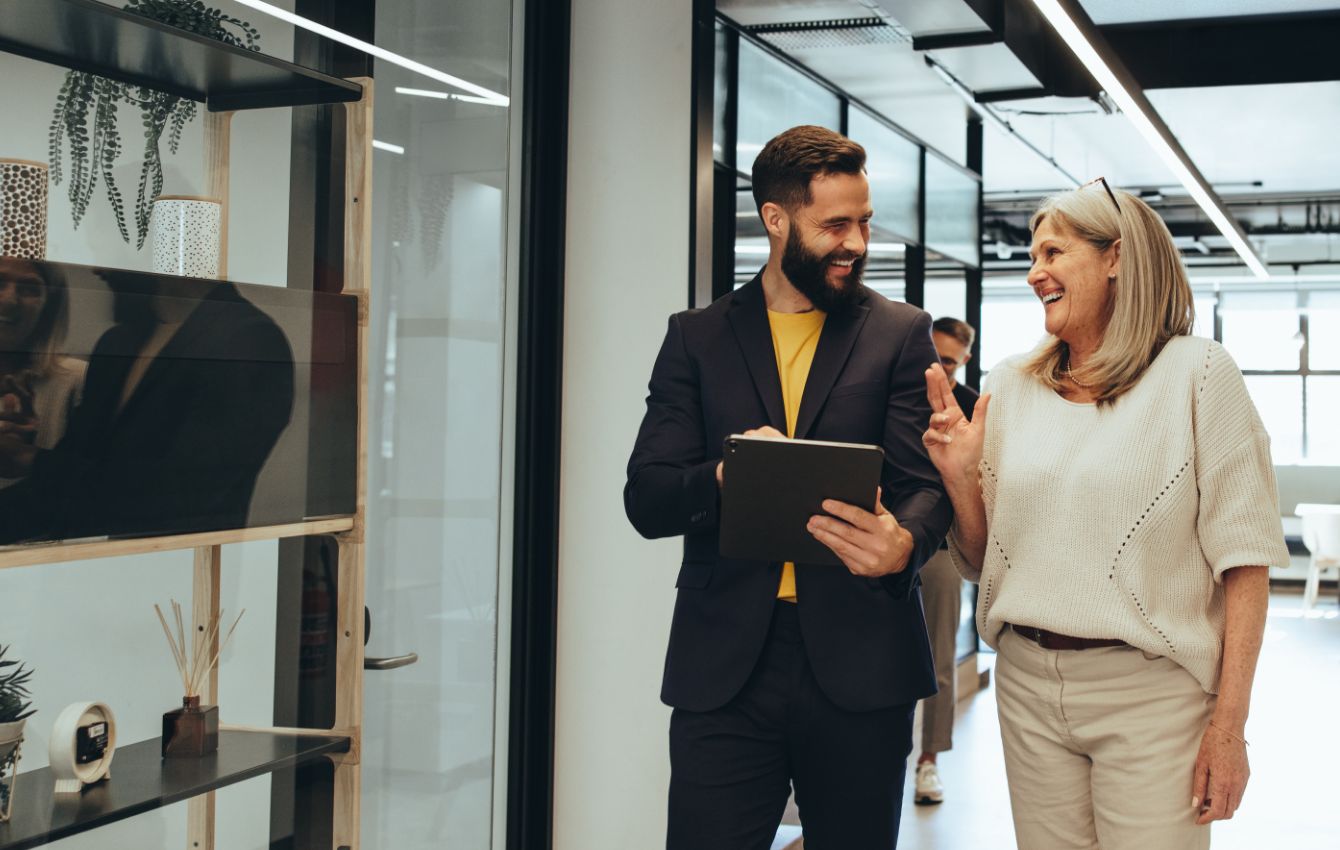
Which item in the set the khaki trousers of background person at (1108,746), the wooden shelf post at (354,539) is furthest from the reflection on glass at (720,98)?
the khaki trousers of background person at (1108,746)

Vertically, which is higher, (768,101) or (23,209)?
(768,101)

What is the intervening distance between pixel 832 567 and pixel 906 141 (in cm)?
473

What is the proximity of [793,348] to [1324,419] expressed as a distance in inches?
522

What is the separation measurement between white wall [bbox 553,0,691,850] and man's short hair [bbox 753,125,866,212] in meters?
1.20

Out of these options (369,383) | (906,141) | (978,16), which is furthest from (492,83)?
(906,141)

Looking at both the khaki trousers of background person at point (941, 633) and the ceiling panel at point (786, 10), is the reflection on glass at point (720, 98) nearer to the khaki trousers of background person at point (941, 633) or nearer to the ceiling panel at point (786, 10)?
the ceiling panel at point (786, 10)

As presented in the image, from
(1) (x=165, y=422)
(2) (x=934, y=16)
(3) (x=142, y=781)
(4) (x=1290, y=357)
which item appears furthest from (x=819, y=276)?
(4) (x=1290, y=357)

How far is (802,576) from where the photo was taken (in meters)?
1.95

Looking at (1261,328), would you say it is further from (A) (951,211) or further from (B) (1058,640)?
(B) (1058,640)

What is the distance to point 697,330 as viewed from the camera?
6.96 ft

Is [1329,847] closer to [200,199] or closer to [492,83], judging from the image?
[492,83]

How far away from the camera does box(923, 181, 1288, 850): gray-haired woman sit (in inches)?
72.7

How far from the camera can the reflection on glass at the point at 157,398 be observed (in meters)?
1.74

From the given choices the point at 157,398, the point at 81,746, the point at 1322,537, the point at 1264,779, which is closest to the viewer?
the point at 81,746
